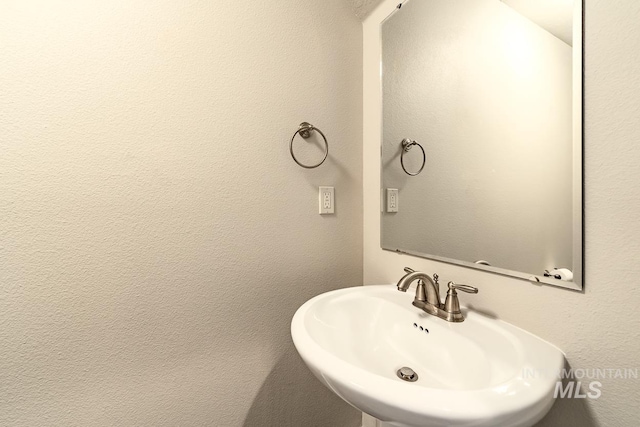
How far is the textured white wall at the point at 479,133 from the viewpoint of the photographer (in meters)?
0.57

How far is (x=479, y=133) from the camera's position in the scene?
0.73 metres

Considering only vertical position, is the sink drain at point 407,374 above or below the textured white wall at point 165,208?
below

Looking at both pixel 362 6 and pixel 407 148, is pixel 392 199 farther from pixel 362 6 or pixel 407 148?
pixel 362 6

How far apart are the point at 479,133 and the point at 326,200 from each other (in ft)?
1.82

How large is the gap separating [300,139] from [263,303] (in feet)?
2.07

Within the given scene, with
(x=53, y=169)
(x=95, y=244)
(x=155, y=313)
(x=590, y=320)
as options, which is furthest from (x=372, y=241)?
(x=53, y=169)

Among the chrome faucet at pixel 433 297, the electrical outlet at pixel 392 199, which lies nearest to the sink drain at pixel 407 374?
the chrome faucet at pixel 433 297

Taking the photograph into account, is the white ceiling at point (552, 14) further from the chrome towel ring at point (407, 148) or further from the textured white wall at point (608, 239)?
the chrome towel ring at point (407, 148)

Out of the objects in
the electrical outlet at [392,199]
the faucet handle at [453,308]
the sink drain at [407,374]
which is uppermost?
the electrical outlet at [392,199]

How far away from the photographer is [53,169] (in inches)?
24.5

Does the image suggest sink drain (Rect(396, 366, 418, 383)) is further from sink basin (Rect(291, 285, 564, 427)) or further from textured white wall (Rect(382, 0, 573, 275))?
textured white wall (Rect(382, 0, 573, 275))

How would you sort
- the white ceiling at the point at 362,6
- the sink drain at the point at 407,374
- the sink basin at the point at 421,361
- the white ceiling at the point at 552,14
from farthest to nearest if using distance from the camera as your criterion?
the white ceiling at the point at 362,6
the sink drain at the point at 407,374
the white ceiling at the point at 552,14
the sink basin at the point at 421,361

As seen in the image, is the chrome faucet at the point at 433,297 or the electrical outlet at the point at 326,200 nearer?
the chrome faucet at the point at 433,297

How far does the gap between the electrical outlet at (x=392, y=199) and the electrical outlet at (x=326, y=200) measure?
0.22 m
